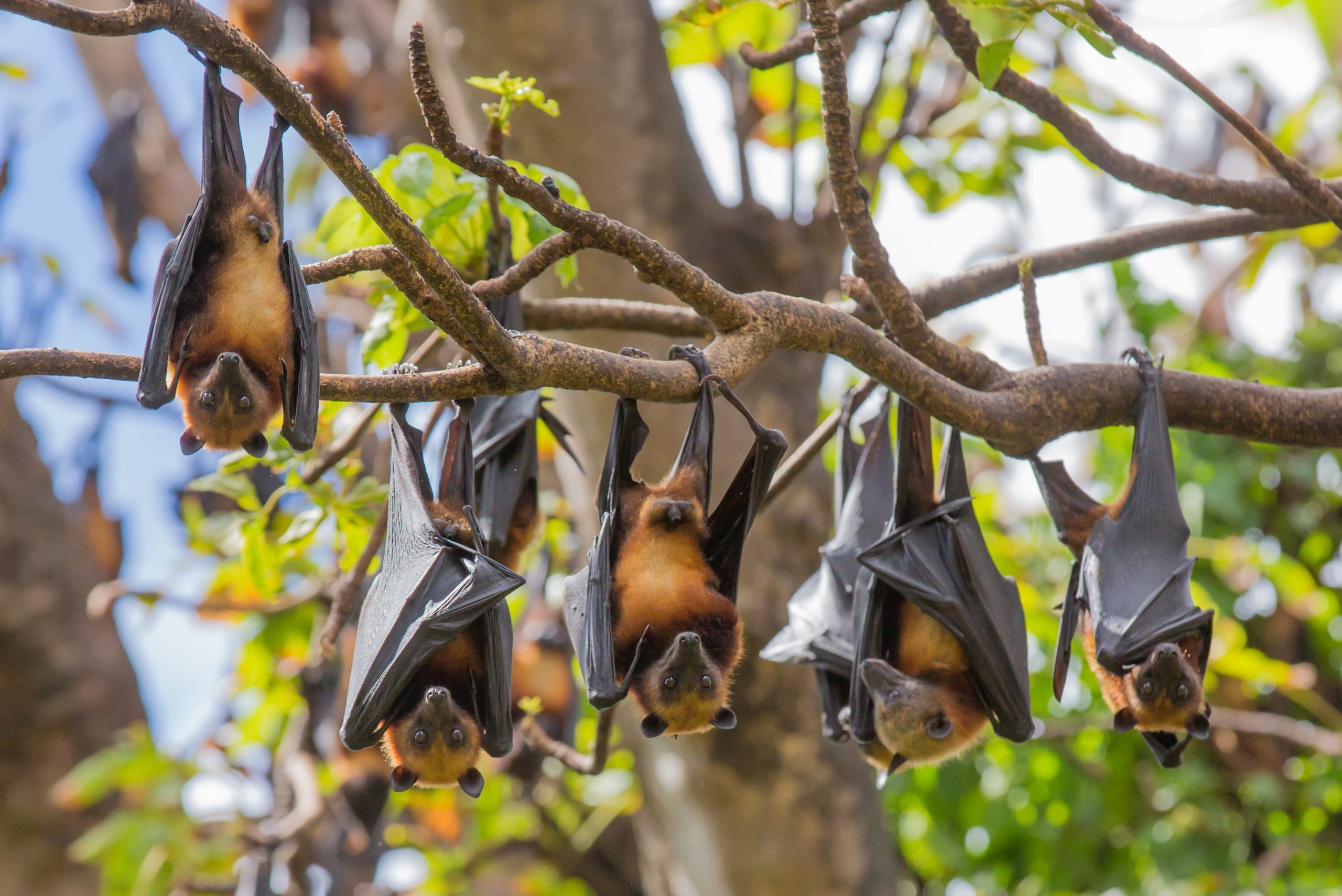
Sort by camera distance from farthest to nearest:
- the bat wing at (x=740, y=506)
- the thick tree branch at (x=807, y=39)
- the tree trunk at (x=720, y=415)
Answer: the tree trunk at (x=720, y=415) → the thick tree branch at (x=807, y=39) → the bat wing at (x=740, y=506)

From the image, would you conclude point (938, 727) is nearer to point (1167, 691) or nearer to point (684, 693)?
point (1167, 691)

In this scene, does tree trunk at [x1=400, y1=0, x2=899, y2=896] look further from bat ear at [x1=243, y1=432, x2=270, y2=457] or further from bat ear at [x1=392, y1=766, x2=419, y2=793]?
bat ear at [x1=243, y1=432, x2=270, y2=457]

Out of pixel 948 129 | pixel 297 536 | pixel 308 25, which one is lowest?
pixel 297 536

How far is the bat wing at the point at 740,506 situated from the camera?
2.79 meters

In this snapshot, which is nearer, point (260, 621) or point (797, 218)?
point (797, 218)

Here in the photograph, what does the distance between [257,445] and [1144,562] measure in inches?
92.9

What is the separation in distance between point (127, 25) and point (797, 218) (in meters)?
3.73

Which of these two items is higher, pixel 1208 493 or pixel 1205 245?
pixel 1205 245

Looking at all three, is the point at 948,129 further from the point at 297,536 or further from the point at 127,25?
the point at 127,25

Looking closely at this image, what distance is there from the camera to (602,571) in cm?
276

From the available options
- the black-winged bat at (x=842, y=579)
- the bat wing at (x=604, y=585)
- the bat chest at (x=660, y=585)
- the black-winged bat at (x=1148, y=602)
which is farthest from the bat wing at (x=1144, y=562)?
the bat wing at (x=604, y=585)

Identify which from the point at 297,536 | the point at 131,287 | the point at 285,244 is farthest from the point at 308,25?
the point at 285,244

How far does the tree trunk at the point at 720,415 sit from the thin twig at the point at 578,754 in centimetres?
79

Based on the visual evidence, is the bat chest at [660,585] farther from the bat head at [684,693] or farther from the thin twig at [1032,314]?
the thin twig at [1032,314]
